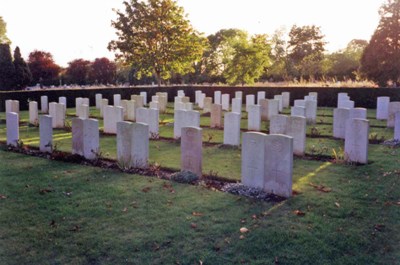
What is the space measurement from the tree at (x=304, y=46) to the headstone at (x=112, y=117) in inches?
1656

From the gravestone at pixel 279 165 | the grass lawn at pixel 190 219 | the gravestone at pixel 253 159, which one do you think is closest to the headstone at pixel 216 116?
the grass lawn at pixel 190 219

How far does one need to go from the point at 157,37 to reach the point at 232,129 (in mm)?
22858

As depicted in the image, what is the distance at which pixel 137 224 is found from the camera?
6469 millimetres

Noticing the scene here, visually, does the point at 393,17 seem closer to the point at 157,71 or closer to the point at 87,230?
the point at 157,71

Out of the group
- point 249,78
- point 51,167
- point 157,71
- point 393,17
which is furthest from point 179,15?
point 51,167

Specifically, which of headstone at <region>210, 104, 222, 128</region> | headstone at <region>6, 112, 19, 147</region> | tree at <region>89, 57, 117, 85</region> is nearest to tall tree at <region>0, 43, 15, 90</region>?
tree at <region>89, 57, 117, 85</region>

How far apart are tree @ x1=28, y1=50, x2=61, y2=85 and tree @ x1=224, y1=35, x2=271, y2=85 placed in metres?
21.6

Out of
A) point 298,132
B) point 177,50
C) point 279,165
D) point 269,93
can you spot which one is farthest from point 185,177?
point 177,50

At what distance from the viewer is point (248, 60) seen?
3434cm

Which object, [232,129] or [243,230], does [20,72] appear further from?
[243,230]

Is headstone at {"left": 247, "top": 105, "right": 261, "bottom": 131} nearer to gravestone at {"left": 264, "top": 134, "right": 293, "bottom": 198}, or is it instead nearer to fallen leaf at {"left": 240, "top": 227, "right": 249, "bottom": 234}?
gravestone at {"left": 264, "top": 134, "right": 293, "bottom": 198}

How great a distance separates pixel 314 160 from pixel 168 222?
5866 millimetres

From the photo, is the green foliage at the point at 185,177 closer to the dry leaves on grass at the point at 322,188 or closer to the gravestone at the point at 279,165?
the gravestone at the point at 279,165

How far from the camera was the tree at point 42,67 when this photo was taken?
4534cm
